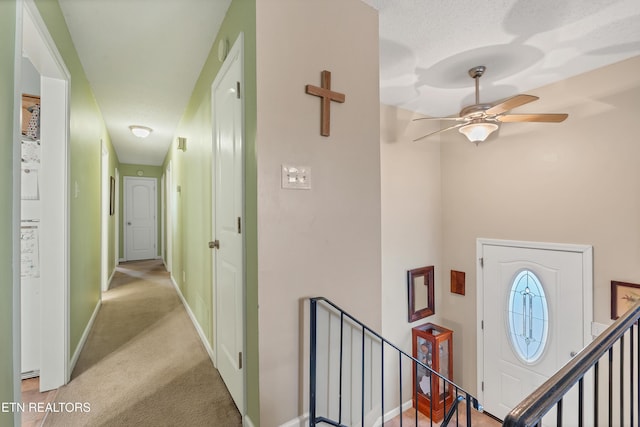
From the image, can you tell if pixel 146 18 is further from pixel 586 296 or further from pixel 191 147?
pixel 586 296

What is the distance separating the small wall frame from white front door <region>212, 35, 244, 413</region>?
7.78ft

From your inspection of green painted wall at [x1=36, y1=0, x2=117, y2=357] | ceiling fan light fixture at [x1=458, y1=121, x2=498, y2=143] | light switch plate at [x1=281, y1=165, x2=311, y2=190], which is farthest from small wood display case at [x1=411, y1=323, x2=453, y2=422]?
green painted wall at [x1=36, y1=0, x2=117, y2=357]

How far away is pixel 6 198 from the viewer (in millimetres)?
1157

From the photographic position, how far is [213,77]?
2336mm

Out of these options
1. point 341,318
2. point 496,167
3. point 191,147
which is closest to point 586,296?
point 496,167

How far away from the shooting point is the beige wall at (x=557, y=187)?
8.26 ft

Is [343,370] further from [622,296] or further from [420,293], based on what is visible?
[622,296]

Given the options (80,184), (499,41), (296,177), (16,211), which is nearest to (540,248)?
(499,41)

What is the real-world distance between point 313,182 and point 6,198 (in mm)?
1272

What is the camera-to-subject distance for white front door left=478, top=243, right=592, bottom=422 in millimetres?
2828

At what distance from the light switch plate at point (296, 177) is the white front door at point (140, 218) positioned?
23.0 feet

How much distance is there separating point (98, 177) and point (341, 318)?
129 inches

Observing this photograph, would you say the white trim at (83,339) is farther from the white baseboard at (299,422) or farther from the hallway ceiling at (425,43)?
the hallway ceiling at (425,43)

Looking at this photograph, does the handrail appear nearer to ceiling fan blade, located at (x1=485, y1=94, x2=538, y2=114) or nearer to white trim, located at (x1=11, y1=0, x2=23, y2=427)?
ceiling fan blade, located at (x1=485, y1=94, x2=538, y2=114)
